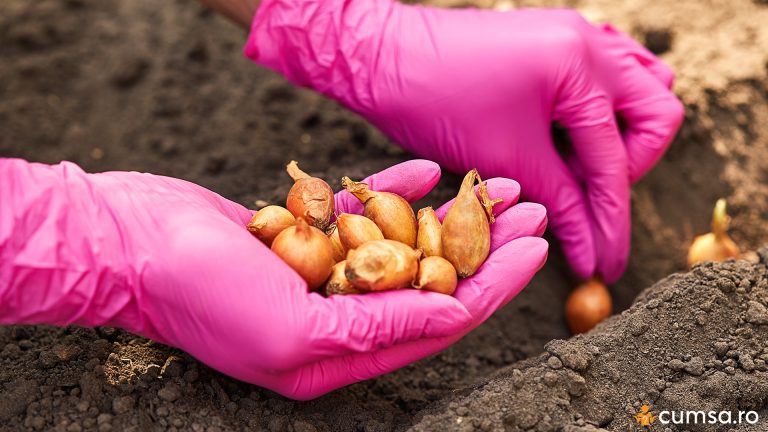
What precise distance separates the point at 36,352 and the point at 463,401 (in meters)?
0.97

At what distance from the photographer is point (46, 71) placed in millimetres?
2809

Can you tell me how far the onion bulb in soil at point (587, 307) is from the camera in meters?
2.03

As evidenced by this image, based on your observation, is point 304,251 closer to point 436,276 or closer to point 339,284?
point 339,284

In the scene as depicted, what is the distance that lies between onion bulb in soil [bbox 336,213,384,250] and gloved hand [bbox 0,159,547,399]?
0.14 metres

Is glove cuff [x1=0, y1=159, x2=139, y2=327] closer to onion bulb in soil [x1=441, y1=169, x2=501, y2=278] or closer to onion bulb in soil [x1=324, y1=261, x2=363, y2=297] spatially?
onion bulb in soil [x1=324, y1=261, x2=363, y2=297]

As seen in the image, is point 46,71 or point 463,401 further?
point 46,71

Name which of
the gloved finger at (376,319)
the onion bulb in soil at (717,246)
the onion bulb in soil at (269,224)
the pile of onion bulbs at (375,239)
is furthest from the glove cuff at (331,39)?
the onion bulb in soil at (717,246)

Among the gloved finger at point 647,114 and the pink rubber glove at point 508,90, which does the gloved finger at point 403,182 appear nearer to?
the pink rubber glove at point 508,90

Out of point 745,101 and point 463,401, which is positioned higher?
point 745,101

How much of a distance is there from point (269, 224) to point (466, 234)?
1.47 feet

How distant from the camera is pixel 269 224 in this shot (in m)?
1.59

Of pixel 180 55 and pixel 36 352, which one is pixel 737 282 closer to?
pixel 36 352

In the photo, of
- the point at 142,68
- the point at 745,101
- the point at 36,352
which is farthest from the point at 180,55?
the point at 745,101

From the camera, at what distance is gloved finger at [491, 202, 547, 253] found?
5.44ft
